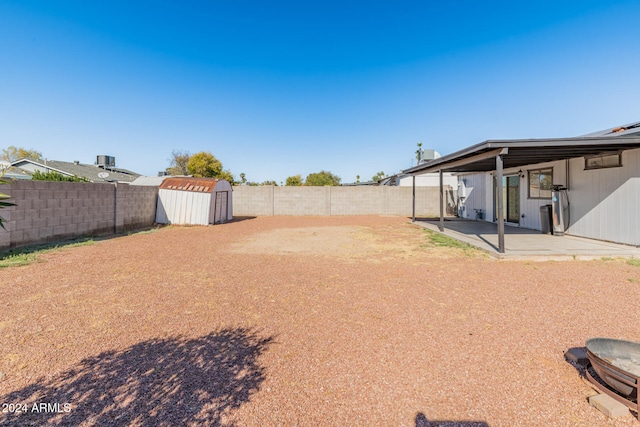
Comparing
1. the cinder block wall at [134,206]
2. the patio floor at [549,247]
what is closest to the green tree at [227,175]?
the cinder block wall at [134,206]

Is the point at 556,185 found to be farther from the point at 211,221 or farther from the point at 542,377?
the point at 211,221

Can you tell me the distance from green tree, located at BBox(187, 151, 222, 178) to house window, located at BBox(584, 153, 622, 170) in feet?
115

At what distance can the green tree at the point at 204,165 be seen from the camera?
118 ft

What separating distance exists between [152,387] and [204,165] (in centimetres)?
3691

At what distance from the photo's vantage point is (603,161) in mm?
7633

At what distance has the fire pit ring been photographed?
202cm

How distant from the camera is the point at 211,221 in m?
14.3

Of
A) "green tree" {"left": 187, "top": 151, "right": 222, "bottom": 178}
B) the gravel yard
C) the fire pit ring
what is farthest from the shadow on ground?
"green tree" {"left": 187, "top": 151, "right": 222, "bottom": 178}

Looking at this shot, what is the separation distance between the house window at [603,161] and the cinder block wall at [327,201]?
11.9 meters

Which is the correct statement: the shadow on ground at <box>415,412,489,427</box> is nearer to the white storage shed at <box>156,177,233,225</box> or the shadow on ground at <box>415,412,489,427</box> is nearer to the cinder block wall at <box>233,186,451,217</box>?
the white storage shed at <box>156,177,233,225</box>

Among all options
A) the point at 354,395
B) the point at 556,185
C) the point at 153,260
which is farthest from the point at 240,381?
the point at 556,185

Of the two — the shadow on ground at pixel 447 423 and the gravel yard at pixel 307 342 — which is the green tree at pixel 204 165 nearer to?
the gravel yard at pixel 307 342

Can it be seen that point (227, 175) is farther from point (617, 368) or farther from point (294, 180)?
point (617, 368)

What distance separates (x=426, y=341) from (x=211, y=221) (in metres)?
13.0
